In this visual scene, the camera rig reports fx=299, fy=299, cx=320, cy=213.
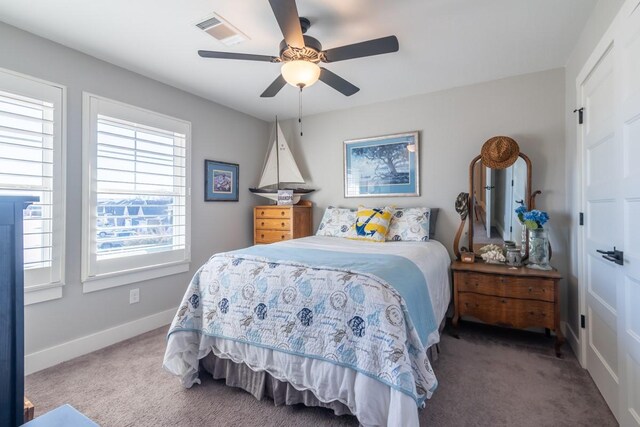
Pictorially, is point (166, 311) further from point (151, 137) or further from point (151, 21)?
point (151, 21)

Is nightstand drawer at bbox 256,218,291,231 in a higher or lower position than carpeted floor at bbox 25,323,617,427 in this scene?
higher


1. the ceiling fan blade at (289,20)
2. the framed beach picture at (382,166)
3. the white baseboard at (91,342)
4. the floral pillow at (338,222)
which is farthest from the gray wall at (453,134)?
the white baseboard at (91,342)

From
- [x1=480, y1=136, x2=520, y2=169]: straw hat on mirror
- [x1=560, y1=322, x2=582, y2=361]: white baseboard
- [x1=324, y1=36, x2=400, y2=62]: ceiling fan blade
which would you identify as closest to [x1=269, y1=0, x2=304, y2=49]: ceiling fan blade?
[x1=324, y1=36, x2=400, y2=62]: ceiling fan blade

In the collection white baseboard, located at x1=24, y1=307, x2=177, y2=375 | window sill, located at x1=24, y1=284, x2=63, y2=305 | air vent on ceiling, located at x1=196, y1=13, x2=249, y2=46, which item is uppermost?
air vent on ceiling, located at x1=196, y1=13, x2=249, y2=46

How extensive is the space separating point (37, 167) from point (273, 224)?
7.42 feet

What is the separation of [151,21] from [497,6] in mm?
2279

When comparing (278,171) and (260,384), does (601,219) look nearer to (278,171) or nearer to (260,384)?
(260,384)

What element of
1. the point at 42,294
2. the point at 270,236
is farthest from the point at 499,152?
the point at 42,294

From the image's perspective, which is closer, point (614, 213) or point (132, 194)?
point (614, 213)

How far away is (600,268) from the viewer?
1.85 metres

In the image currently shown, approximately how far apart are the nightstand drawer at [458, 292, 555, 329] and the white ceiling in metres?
2.06

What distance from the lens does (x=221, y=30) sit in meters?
2.12

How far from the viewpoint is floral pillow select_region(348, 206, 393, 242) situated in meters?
3.03

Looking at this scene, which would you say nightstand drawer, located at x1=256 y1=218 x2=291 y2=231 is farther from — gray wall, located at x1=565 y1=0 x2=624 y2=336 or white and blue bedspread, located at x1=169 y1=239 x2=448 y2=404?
gray wall, located at x1=565 y1=0 x2=624 y2=336
